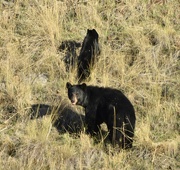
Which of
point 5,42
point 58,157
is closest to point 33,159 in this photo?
point 58,157

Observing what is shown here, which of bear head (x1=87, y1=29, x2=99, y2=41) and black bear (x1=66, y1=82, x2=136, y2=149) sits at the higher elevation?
bear head (x1=87, y1=29, x2=99, y2=41)

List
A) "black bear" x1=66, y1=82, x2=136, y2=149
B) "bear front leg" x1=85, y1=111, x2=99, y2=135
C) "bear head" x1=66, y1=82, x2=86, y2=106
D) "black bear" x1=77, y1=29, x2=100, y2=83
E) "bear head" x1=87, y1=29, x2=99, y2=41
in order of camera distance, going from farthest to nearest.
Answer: "bear head" x1=87, y1=29, x2=99, y2=41
"black bear" x1=77, y1=29, x2=100, y2=83
"bear head" x1=66, y1=82, x2=86, y2=106
"bear front leg" x1=85, y1=111, x2=99, y2=135
"black bear" x1=66, y1=82, x2=136, y2=149

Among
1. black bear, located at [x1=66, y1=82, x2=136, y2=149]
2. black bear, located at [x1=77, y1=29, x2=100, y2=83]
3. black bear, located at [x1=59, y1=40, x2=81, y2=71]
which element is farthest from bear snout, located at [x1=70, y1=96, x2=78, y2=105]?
black bear, located at [x1=59, y1=40, x2=81, y2=71]

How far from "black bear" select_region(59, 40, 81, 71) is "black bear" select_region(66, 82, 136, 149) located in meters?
1.91

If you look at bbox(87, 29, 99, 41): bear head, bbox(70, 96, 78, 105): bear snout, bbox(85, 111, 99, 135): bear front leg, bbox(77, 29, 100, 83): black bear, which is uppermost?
bbox(87, 29, 99, 41): bear head

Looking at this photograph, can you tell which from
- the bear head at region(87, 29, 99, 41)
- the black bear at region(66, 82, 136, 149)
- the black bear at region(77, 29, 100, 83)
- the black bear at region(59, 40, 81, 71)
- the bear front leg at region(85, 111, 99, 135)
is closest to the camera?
the black bear at region(66, 82, 136, 149)

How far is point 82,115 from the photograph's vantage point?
845 cm

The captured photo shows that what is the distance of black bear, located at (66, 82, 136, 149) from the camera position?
7.16 metres

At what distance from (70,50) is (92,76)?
124 centimetres

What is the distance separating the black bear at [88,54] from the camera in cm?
938

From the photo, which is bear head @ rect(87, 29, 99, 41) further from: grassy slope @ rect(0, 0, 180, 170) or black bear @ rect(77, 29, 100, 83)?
grassy slope @ rect(0, 0, 180, 170)

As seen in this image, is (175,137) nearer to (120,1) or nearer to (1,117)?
(1,117)

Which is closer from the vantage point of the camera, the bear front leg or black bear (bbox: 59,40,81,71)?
the bear front leg

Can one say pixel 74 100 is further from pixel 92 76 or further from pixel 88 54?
pixel 88 54
